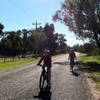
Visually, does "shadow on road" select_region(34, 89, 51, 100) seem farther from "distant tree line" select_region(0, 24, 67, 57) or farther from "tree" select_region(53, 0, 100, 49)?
"distant tree line" select_region(0, 24, 67, 57)

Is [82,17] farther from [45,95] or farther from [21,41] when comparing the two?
[21,41]

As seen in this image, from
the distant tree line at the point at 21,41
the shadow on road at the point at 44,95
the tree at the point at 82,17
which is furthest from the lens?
the distant tree line at the point at 21,41

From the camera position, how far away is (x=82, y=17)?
3706 centimetres

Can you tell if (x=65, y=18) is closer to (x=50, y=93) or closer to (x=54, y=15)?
(x=54, y=15)

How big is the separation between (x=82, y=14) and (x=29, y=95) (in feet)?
94.0

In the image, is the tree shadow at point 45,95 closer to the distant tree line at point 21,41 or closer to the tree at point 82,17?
the tree at point 82,17

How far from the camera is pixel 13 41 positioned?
8144cm

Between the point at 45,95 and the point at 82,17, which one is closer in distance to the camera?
the point at 45,95

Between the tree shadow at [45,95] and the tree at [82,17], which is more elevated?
the tree at [82,17]

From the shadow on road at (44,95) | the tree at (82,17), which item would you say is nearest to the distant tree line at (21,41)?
the tree at (82,17)

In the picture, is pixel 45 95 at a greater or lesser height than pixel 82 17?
lesser

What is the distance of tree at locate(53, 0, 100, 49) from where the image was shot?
3484 centimetres

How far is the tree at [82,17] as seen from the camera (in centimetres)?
3484

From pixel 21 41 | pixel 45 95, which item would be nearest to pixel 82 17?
pixel 45 95
